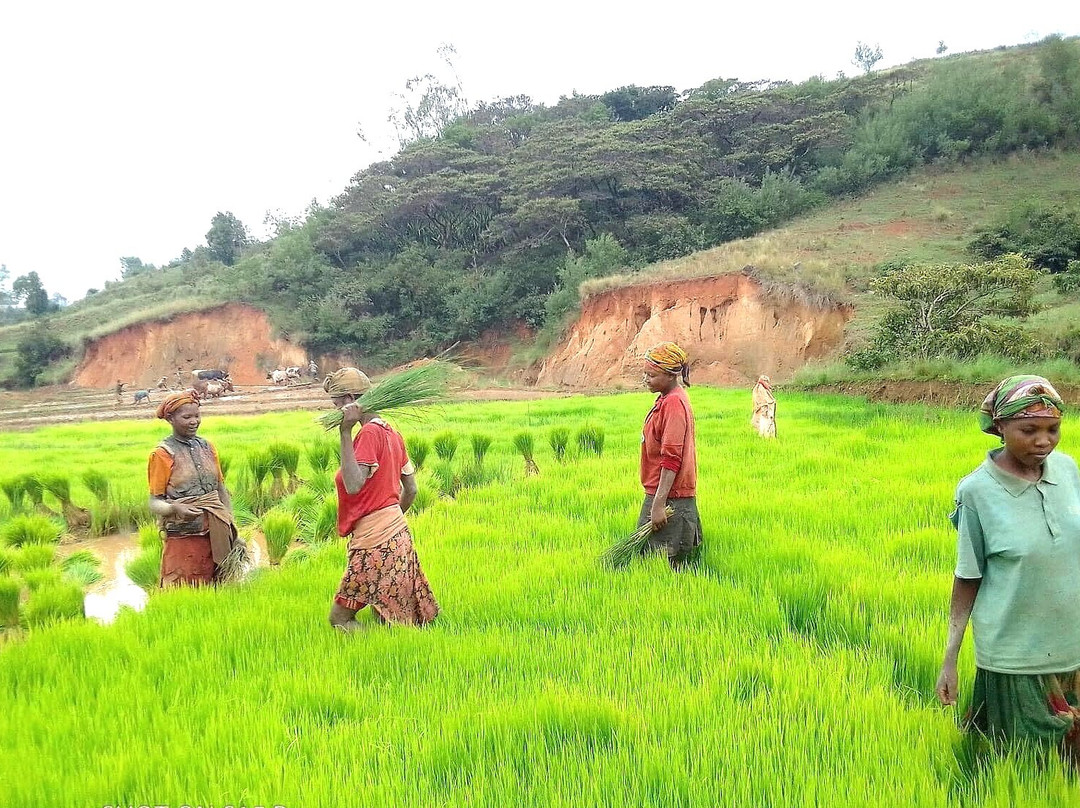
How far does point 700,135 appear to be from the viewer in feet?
111

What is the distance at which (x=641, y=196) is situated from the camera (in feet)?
107

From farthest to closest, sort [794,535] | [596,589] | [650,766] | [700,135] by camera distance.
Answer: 1. [700,135]
2. [794,535]
3. [596,589]
4. [650,766]

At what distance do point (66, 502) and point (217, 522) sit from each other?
485 cm

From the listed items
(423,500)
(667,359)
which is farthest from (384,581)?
(423,500)

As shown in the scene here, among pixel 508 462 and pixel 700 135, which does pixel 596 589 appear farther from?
pixel 700 135

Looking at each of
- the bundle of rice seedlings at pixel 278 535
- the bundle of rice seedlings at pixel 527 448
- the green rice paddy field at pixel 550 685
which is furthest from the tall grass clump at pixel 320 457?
the green rice paddy field at pixel 550 685

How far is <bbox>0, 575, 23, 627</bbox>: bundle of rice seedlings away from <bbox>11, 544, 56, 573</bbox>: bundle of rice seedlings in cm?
145

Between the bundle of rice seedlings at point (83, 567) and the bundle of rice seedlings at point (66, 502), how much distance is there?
4.22 ft

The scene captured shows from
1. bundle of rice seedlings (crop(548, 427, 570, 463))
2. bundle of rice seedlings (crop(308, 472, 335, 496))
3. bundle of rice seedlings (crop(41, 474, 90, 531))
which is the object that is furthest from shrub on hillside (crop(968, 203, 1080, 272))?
bundle of rice seedlings (crop(41, 474, 90, 531))

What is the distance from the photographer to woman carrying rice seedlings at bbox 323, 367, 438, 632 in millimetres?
3770

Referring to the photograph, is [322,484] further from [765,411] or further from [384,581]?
[765,411]

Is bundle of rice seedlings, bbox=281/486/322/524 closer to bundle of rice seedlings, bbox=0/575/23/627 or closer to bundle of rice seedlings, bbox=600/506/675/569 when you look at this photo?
bundle of rice seedlings, bbox=0/575/23/627

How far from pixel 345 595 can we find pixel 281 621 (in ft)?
1.52

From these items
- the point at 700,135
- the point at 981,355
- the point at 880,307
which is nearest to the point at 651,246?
the point at 700,135
